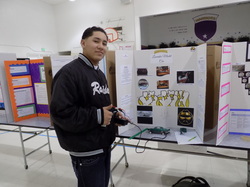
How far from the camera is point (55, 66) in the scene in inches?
70.7

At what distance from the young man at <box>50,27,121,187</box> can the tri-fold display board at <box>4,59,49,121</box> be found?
4.41ft

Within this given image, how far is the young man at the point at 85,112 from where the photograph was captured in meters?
0.99

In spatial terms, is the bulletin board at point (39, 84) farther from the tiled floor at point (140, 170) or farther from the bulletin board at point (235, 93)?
the bulletin board at point (235, 93)

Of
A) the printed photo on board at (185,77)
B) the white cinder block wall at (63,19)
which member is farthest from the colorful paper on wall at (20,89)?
the white cinder block wall at (63,19)

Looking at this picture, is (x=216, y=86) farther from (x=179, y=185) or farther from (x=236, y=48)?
(x=179, y=185)

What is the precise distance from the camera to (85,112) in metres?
1.01

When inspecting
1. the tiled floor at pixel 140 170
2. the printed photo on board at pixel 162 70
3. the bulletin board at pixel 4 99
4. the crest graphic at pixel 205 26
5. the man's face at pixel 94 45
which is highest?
the crest graphic at pixel 205 26

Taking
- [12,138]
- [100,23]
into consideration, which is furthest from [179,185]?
[100,23]

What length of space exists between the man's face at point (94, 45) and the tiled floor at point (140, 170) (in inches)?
61.1

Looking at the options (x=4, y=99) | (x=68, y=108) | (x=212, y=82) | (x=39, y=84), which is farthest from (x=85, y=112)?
(x=4, y=99)

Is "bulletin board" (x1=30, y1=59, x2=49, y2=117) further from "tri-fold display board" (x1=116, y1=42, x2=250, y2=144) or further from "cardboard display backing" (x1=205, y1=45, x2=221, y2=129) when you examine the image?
"cardboard display backing" (x1=205, y1=45, x2=221, y2=129)

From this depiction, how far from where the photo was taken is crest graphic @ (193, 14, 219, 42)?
174 inches

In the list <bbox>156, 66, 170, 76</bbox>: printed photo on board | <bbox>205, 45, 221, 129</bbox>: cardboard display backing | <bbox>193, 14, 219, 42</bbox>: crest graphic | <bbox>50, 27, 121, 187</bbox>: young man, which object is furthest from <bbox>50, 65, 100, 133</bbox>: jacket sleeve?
<bbox>193, 14, 219, 42</bbox>: crest graphic

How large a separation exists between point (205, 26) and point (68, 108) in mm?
4681
